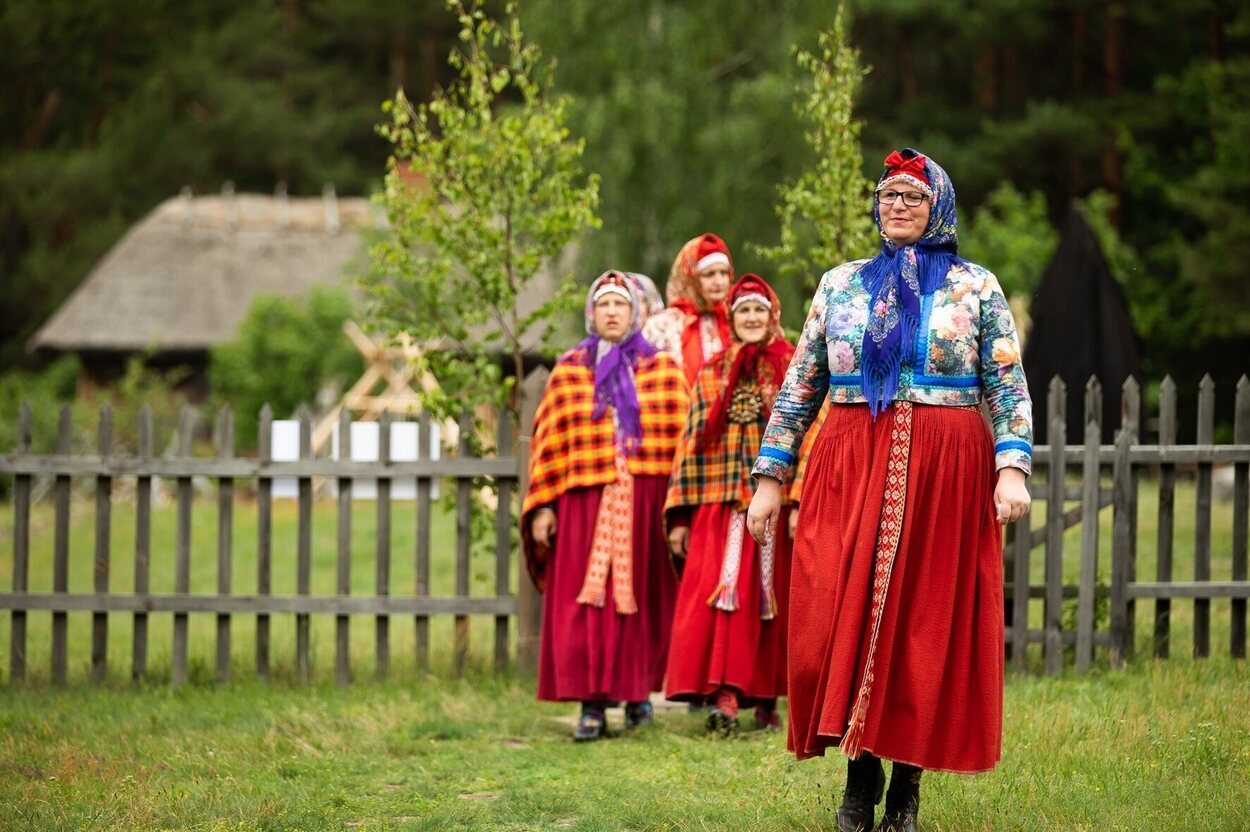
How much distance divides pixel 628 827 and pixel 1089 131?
72.1 ft

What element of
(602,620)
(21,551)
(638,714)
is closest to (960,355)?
(602,620)

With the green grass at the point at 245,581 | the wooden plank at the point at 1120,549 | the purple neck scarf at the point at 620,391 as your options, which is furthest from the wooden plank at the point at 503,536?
the wooden plank at the point at 1120,549

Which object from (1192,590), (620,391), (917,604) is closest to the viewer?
(917,604)

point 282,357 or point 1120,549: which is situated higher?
point 282,357

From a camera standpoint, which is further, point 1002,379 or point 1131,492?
point 1131,492

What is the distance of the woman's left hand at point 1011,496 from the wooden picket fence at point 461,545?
2.92 metres

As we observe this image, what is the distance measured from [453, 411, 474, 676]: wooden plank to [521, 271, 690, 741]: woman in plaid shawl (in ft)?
2.69

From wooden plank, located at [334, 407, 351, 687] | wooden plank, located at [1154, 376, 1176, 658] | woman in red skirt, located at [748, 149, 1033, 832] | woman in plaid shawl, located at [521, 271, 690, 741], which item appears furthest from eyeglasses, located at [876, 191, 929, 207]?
wooden plank, located at [334, 407, 351, 687]

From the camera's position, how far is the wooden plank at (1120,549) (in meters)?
6.69

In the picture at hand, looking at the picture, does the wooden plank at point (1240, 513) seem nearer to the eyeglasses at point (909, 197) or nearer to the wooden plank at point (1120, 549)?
the wooden plank at point (1120, 549)

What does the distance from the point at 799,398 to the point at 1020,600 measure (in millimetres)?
2977

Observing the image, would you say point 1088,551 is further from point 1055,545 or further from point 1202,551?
point 1202,551

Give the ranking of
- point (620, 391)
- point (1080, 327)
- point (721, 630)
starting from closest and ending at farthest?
point (721, 630) → point (620, 391) → point (1080, 327)

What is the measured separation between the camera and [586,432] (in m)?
6.04
